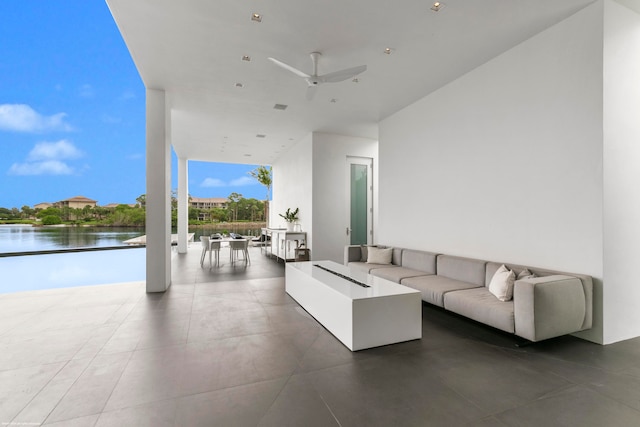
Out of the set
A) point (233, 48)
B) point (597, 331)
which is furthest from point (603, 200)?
point (233, 48)

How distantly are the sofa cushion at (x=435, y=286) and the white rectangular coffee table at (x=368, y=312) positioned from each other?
2.12ft

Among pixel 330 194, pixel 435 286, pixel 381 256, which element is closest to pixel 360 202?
pixel 330 194

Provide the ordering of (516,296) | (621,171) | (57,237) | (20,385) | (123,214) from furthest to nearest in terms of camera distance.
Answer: (57,237) → (123,214) → (621,171) → (516,296) → (20,385)

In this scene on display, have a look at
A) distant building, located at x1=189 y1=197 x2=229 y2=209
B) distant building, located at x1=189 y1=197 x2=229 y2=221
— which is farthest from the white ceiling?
distant building, located at x1=189 y1=197 x2=229 y2=209

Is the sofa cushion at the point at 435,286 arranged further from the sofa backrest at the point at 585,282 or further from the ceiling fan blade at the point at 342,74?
the ceiling fan blade at the point at 342,74

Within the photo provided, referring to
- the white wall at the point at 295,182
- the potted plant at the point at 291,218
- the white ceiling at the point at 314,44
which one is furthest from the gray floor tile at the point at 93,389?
the potted plant at the point at 291,218

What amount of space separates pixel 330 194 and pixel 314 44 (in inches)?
178

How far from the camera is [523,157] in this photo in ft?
11.9

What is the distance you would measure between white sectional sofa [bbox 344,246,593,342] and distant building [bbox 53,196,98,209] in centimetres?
1006

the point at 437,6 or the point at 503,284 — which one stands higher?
the point at 437,6

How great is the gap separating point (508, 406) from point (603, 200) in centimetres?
240

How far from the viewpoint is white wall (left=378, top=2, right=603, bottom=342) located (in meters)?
3.00

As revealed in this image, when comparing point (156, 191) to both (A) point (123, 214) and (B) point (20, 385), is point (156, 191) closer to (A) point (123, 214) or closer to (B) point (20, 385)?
(B) point (20, 385)

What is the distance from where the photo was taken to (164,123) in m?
5.15
